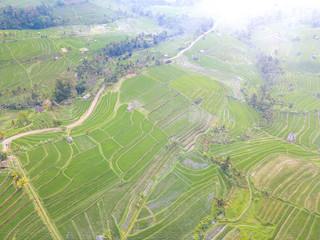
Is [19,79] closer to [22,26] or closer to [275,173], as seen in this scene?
[22,26]

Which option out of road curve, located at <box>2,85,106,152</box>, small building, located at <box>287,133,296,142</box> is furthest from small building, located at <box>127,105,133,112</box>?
small building, located at <box>287,133,296,142</box>

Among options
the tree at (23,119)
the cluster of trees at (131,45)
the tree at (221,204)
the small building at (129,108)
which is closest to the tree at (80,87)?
the small building at (129,108)

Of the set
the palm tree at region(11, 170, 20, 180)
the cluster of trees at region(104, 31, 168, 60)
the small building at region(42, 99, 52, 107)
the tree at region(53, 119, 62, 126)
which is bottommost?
the palm tree at region(11, 170, 20, 180)

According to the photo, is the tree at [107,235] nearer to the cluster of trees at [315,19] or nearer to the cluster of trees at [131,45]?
the cluster of trees at [131,45]

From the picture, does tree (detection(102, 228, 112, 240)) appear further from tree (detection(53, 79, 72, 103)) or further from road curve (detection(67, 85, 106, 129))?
tree (detection(53, 79, 72, 103))

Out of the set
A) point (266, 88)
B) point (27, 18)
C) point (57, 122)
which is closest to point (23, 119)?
point (57, 122)

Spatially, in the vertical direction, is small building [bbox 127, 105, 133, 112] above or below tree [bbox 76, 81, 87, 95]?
below

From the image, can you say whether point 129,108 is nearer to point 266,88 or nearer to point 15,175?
point 15,175
